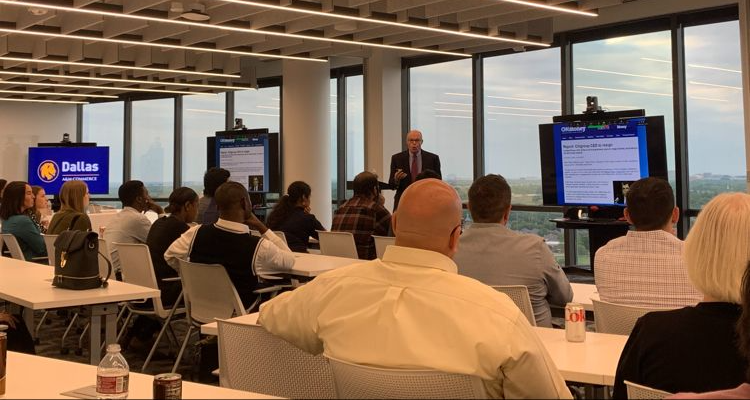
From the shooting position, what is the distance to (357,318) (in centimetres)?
185

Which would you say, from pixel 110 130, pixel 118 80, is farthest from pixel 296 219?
pixel 110 130

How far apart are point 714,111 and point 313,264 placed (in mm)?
5873

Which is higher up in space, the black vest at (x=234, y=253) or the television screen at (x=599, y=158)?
the television screen at (x=599, y=158)

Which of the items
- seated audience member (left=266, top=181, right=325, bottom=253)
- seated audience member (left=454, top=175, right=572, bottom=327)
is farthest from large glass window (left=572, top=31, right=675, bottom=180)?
seated audience member (left=454, top=175, right=572, bottom=327)

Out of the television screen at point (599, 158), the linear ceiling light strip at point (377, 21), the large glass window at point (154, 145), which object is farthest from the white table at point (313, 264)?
the large glass window at point (154, 145)

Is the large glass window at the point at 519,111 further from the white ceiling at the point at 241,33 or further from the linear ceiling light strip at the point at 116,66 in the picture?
the linear ceiling light strip at the point at 116,66

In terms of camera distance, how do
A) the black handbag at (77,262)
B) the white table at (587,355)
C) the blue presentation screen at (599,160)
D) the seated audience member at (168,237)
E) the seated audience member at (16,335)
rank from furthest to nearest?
the blue presentation screen at (599,160) → the seated audience member at (168,237) → the black handbag at (77,262) → the seated audience member at (16,335) → the white table at (587,355)

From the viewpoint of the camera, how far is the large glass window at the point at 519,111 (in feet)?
34.0

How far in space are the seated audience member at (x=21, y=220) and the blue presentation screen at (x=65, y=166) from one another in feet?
29.9

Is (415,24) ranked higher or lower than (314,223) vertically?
higher

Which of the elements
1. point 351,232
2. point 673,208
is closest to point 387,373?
point 673,208

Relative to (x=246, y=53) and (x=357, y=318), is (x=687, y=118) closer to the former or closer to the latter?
(x=246, y=53)

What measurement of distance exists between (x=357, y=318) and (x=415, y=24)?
662 centimetres

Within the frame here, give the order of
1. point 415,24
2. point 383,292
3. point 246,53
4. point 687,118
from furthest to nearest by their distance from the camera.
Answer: point 246,53
point 687,118
point 415,24
point 383,292
